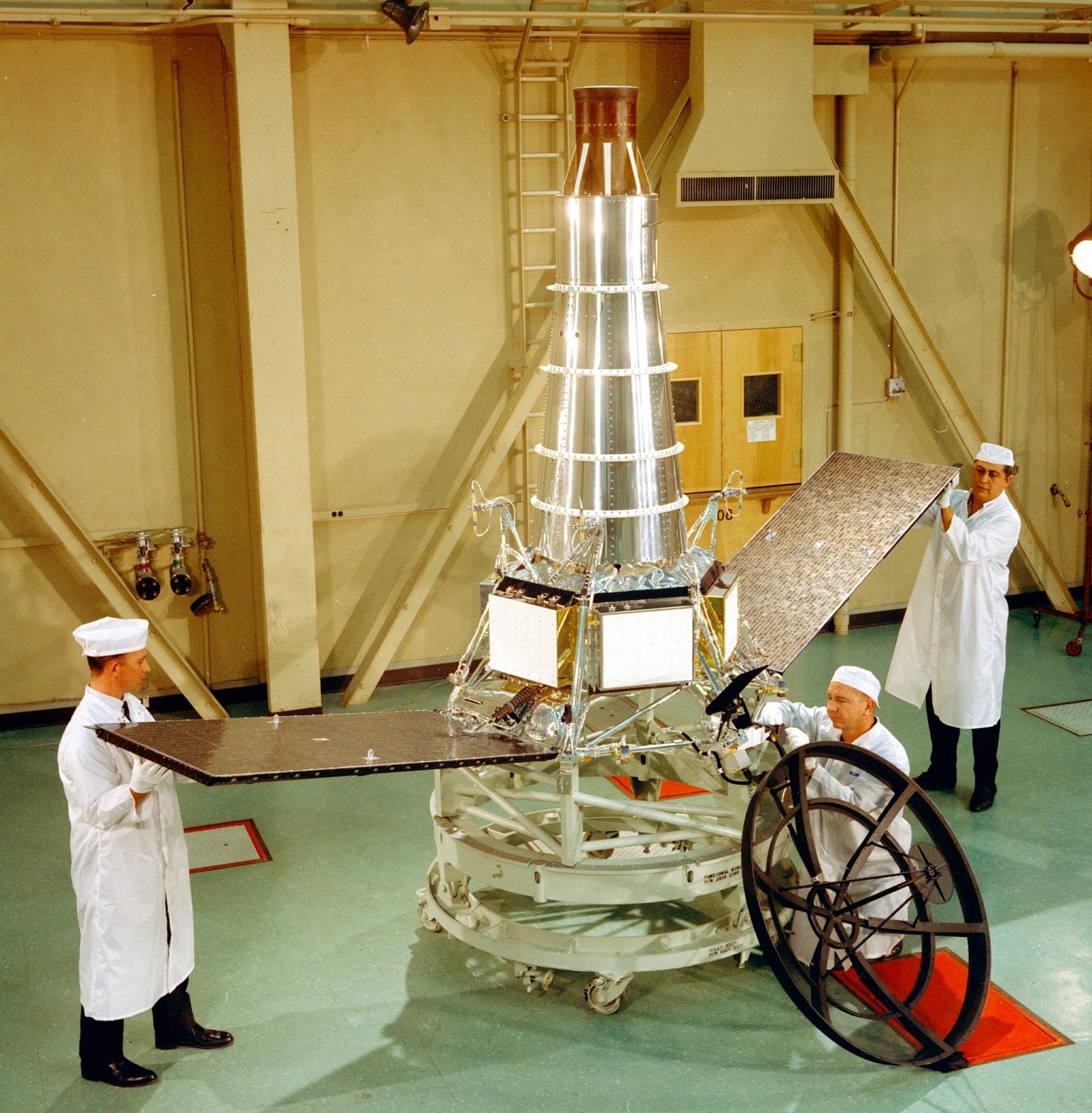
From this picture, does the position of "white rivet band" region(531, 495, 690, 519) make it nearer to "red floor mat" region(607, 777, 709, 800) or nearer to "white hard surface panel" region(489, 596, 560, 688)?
"white hard surface panel" region(489, 596, 560, 688)

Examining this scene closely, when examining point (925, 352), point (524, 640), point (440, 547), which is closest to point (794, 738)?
point (524, 640)

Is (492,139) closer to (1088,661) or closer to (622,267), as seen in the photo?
(622,267)

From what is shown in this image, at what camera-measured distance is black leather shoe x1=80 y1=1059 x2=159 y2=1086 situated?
4.04 m

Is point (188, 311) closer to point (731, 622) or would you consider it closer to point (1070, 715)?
point (731, 622)

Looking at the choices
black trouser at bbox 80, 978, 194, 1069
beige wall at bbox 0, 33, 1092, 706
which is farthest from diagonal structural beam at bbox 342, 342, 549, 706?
black trouser at bbox 80, 978, 194, 1069

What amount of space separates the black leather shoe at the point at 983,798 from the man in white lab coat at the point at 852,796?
138cm

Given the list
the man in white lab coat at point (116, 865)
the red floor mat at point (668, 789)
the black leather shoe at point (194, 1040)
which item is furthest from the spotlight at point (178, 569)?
the black leather shoe at point (194, 1040)

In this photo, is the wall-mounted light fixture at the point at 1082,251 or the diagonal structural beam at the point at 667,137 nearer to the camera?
the diagonal structural beam at the point at 667,137

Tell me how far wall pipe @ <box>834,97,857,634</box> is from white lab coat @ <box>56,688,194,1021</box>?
15.4 ft

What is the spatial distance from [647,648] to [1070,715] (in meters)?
3.62

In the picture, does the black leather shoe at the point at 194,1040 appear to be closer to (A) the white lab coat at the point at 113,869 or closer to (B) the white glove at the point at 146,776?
(A) the white lab coat at the point at 113,869

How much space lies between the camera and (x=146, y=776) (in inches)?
148

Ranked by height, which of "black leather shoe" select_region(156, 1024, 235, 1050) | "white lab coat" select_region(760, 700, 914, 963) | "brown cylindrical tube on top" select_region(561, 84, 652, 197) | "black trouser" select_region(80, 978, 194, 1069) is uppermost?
"brown cylindrical tube on top" select_region(561, 84, 652, 197)

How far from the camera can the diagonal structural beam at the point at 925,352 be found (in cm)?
769
